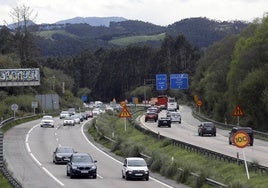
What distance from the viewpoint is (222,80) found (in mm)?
105875

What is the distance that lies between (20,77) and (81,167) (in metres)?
46.9

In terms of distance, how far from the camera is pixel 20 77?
80.8m

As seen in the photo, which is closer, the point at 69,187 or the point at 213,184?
the point at 213,184

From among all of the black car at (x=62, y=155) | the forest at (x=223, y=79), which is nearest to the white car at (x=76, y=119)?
the forest at (x=223, y=79)

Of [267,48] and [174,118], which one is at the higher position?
[267,48]

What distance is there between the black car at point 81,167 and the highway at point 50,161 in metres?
0.31

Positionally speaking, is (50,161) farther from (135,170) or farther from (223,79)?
(223,79)

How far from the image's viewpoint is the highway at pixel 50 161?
1303 inches

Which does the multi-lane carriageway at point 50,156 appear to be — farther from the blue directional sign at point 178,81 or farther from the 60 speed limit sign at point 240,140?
the blue directional sign at point 178,81

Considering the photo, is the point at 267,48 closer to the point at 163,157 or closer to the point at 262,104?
the point at 262,104

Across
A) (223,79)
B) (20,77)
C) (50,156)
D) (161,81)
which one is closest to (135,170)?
(50,156)

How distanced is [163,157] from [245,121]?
43.7m

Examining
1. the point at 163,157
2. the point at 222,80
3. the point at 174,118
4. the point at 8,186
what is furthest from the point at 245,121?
the point at 8,186

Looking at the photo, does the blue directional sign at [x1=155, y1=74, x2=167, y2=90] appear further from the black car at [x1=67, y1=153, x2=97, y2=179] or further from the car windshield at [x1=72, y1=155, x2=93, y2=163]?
the black car at [x1=67, y1=153, x2=97, y2=179]
